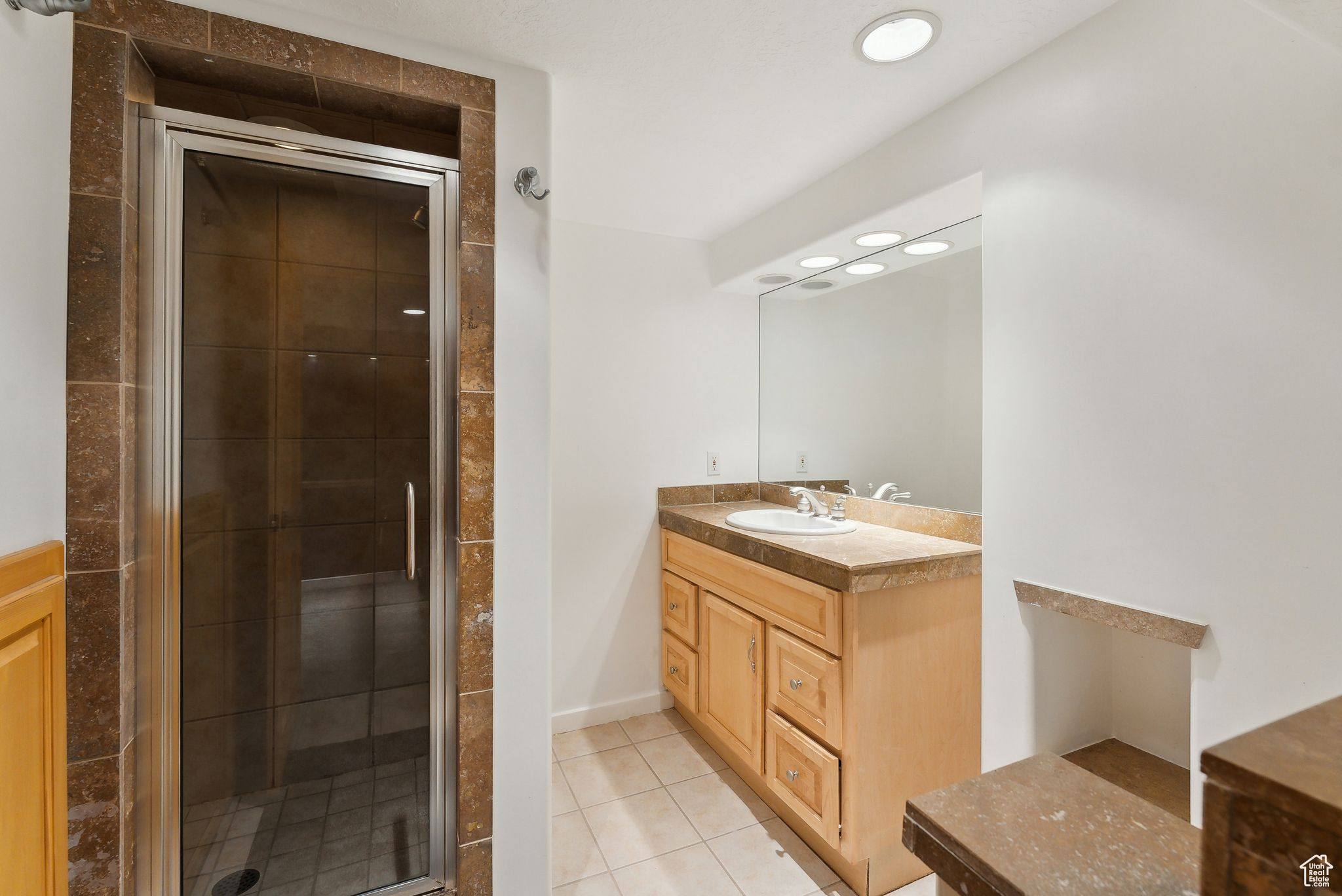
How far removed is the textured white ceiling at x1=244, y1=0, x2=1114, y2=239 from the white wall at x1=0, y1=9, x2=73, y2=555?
1.73 feet

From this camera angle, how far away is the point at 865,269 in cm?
238

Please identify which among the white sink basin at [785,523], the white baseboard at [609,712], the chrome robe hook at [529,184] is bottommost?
the white baseboard at [609,712]

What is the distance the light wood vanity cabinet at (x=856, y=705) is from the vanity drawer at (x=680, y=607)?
394 millimetres

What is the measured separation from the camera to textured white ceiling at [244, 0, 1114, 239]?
1.35 meters

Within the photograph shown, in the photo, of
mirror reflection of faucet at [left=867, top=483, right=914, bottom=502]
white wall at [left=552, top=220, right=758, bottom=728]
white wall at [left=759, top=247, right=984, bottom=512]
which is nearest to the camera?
white wall at [left=759, top=247, right=984, bottom=512]

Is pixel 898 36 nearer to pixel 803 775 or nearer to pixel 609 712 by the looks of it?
pixel 803 775

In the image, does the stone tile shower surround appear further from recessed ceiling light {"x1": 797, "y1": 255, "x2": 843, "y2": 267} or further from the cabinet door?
recessed ceiling light {"x1": 797, "y1": 255, "x2": 843, "y2": 267}

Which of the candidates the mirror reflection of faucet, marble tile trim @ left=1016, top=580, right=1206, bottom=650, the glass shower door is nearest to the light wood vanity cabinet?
marble tile trim @ left=1016, top=580, right=1206, bottom=650

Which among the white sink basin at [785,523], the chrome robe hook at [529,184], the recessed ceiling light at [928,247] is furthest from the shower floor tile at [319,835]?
the recessed ceiling light at [928,247]

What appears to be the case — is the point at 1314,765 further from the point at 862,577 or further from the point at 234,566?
the point at 234,566

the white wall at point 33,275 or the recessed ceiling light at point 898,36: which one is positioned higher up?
the recessed ceiling light at point 898,36

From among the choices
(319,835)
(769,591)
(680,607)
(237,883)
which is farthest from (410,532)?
(680,607)

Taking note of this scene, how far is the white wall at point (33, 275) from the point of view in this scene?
0.99 metres

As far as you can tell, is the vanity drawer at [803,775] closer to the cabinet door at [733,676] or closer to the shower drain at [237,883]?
the cabinet door at [733,676]
